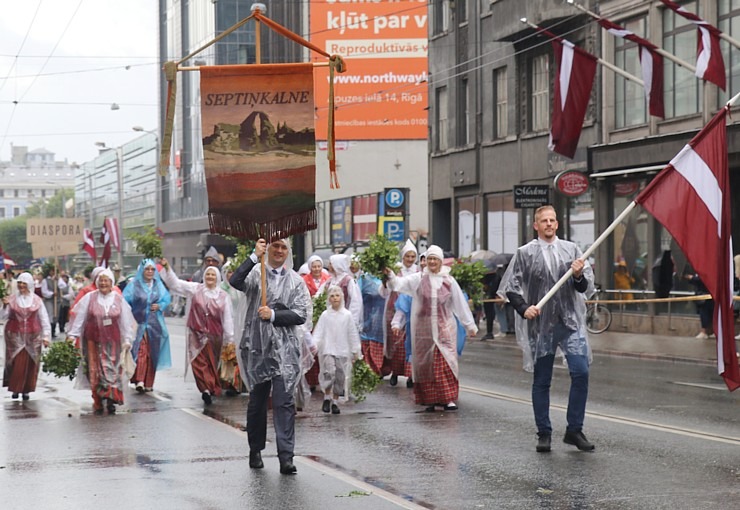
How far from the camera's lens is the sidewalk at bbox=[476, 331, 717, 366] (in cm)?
2244

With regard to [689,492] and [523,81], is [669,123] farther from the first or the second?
[689,492]

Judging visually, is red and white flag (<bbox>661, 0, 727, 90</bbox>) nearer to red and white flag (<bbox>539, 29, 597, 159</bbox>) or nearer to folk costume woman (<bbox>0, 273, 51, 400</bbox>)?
red and white flag (<bbox>539, 29, 597, 159</bbox>)

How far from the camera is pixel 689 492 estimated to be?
8719 mm

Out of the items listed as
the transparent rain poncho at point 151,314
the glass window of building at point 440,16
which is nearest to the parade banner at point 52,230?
the glass window of building at point 440,16

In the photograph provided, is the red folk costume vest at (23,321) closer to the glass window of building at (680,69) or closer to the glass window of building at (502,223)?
the glass window of building at (680,69)

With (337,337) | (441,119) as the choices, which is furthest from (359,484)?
(441,119)

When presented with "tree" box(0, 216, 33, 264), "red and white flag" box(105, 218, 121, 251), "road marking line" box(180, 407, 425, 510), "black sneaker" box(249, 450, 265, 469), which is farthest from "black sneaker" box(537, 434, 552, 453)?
"tree" box(0, 216, 33, 264)

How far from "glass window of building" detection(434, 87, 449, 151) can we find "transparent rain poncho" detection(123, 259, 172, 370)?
24032 mm

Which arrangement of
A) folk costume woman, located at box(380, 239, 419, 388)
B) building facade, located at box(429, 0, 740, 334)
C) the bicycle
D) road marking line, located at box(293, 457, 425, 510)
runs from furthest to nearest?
the bicycle < building facade, located at box(429, 0, 740, 334) < folk costume woman, located at box(380, 239, 419, 388) < road marking line, located at box(293, 457, 425, 510)

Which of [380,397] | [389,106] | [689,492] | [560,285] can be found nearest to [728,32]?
[380,397]

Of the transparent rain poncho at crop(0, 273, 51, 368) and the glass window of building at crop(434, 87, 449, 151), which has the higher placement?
the glass window of building at crop(434, 87, 449, 151)

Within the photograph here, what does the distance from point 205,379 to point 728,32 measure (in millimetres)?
15154

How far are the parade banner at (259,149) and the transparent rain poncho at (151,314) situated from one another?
7491 millimetres

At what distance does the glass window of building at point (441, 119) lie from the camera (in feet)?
A: 136
